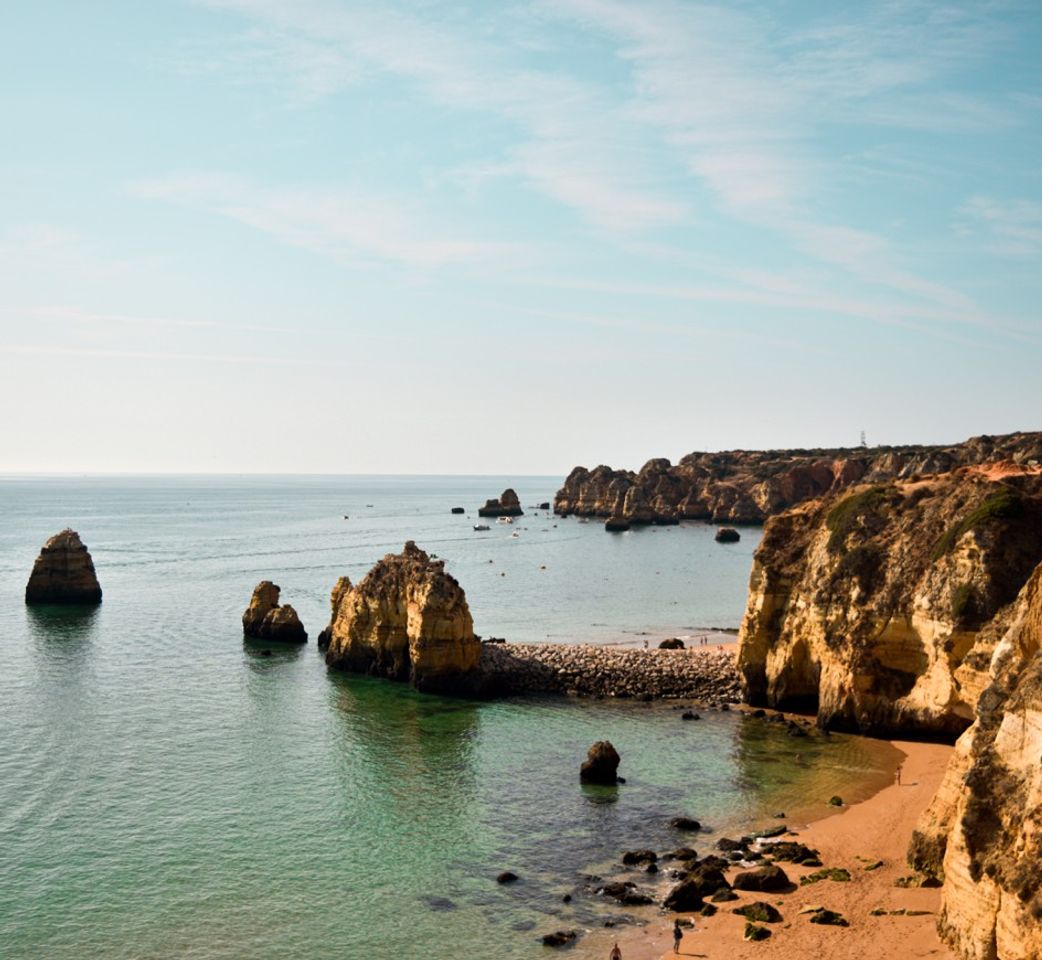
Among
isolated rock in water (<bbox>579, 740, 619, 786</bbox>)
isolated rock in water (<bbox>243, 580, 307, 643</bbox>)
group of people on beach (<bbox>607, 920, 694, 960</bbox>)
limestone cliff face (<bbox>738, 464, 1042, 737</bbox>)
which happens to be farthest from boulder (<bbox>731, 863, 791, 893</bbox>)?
isolated rock in water (<bbox>243, 580, 307, 643</bbox>)

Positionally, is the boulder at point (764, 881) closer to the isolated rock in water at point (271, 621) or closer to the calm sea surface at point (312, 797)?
the calm sea surface at point (312, 797)

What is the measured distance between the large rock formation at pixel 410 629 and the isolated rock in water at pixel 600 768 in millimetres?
19119

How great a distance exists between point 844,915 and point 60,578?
315 feet

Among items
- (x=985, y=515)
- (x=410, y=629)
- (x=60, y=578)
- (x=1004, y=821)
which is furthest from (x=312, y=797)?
(x=60, y=578)

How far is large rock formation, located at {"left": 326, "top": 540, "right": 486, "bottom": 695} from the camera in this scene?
65188 mm

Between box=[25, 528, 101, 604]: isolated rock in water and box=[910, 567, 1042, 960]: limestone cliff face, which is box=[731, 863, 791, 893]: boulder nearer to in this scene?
box=[910, 567, 1042, 960]: limestone cliff face

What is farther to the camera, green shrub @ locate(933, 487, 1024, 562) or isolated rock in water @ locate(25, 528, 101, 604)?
isolated rock in water @ locate(25, 528, 101, 604)

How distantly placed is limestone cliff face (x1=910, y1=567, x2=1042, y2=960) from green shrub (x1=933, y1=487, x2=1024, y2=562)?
2352 centimetres

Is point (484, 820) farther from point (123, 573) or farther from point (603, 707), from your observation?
point (123, 573)

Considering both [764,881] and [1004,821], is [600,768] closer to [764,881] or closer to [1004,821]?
[764,881]

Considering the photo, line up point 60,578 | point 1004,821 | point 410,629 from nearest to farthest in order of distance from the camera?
1. point 1004,821
2. point 410,629
3. point 60,578

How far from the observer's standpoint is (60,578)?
103 m

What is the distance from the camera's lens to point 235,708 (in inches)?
2435

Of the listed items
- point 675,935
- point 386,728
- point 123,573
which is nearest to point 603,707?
point 386,728
